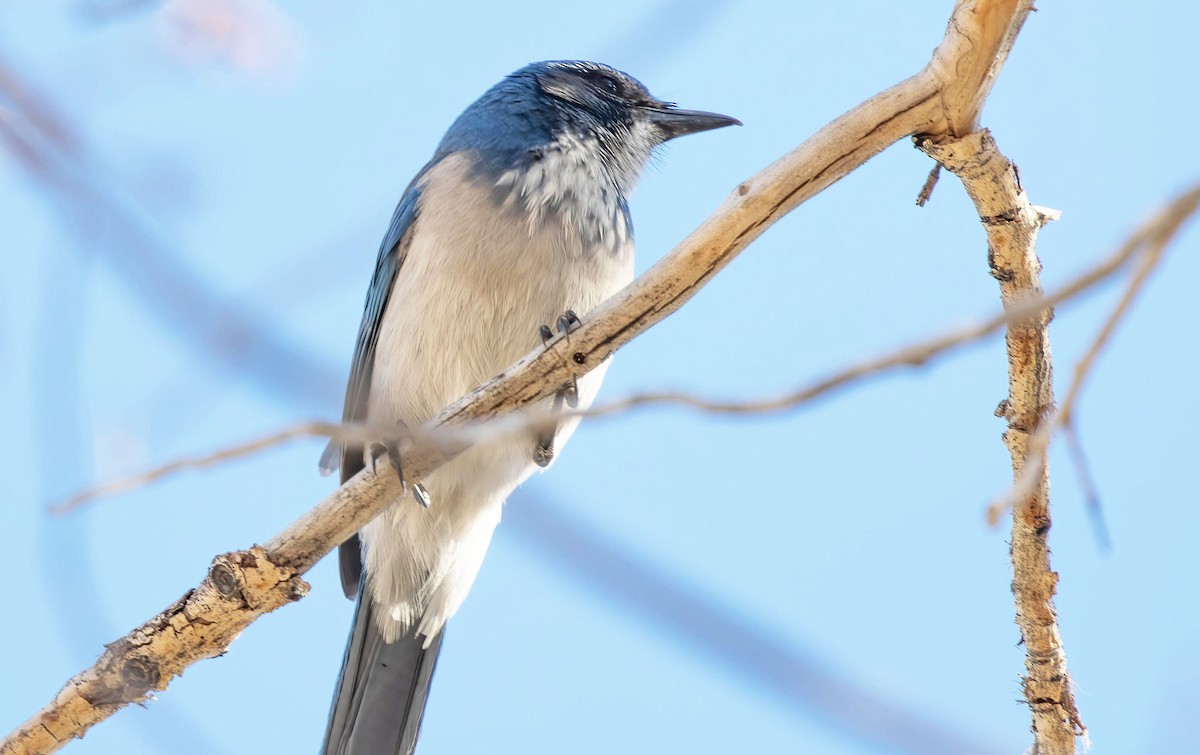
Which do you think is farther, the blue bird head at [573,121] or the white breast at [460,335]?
the blue bird head at [573,121]

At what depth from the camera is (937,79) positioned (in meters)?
2.78

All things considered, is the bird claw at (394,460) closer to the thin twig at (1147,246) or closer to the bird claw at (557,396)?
the bird claw at (557,396)

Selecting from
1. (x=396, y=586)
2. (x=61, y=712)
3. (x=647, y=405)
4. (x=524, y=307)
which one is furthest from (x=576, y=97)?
(x=647, y=405)

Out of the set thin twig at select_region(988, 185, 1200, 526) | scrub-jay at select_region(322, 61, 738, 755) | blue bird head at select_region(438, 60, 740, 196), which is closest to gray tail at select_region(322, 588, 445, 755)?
scrub-jay at select_region(322, 61, 738, 755)

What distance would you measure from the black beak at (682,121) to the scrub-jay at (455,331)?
0.46 metres

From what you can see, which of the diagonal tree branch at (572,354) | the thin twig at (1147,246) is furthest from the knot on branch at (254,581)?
the thin twig at (1147,246)

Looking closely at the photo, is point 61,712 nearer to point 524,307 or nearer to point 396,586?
point 396,586

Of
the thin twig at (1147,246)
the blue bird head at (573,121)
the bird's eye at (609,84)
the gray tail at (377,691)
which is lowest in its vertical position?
the thin twig at (1147,246)

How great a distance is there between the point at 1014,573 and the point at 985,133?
1.08 m

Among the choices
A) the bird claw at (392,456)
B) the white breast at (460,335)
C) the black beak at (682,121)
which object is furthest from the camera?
the black beak at (682,121)

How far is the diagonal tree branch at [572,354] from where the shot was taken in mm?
2770

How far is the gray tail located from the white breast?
64 mm

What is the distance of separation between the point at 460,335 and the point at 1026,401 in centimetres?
200

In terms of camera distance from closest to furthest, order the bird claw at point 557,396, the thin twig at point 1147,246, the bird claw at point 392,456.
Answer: the thin twig at point 1147,246 → the bird claw at point 392,456 → the bird claw at point 557,396
